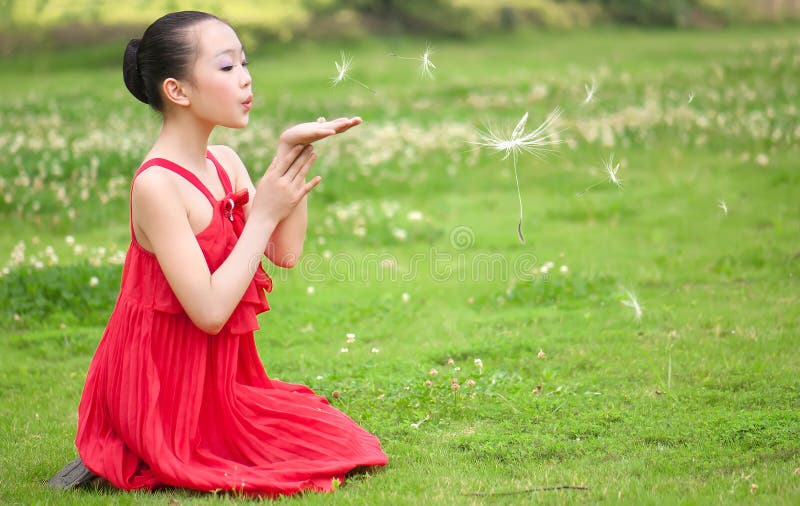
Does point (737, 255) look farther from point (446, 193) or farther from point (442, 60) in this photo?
point (442, 60)

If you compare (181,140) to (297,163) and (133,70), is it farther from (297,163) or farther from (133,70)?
(297,163)

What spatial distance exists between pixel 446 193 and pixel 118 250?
409 centimetres

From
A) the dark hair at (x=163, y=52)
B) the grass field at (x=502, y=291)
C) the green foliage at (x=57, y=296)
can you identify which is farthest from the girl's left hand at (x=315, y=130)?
the green foliage at (x=57, y=296)

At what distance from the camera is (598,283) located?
24.9 feet

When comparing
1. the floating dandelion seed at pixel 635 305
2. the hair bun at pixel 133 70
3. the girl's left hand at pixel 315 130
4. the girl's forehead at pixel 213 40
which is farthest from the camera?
the floating dandelion seed at pixel 635 305

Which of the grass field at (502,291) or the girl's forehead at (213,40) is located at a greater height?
the girl's forehead at (213,40)

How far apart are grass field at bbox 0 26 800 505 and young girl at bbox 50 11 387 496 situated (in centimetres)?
18

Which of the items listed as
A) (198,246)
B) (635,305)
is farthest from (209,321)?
(635,305)

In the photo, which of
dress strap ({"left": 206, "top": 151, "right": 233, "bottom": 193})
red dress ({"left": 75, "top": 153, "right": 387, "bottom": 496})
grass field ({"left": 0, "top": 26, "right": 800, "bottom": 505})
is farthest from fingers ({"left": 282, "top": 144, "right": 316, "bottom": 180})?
grass field ({"left": 0, "top": 26, "right": 800, "bottom": 505})

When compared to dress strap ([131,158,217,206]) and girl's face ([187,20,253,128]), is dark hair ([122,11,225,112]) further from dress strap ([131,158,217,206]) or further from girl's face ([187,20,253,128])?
dress strap ([131,158,217,206])

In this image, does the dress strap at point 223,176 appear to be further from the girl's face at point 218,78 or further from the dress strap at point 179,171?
the girl's face at point 218,78

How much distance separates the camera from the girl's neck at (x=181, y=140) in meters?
4.21

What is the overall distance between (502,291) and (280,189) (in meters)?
3.81

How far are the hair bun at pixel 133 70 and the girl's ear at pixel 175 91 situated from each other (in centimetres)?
17
